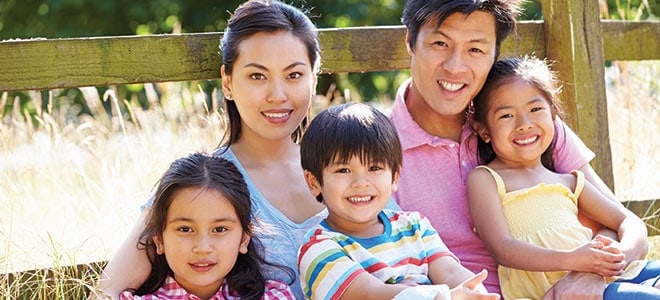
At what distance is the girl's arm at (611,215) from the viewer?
10.8ft

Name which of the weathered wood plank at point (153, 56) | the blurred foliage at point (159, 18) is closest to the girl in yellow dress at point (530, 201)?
the weathered wood plank at point (153, 56)

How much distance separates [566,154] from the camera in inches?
139

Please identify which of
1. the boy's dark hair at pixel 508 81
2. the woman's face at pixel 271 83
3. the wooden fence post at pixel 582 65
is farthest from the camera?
the wooden fence post at pixel 582 65

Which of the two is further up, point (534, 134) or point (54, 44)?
point (54, 44)

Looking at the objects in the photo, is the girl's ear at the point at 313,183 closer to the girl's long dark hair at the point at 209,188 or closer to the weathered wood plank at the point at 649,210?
the girl's long dark hair at the point at 209,188

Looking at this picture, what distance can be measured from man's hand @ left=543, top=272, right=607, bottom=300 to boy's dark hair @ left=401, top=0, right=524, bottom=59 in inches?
33.9

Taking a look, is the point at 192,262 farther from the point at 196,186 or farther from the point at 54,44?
the point at 54,44

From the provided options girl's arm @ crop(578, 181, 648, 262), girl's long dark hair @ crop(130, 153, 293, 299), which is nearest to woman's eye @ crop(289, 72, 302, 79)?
girl's long dark hair @ crop(130, 153, 293, 299)

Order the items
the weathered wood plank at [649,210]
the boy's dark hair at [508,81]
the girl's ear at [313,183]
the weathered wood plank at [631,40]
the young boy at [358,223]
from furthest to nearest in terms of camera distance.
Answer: the weathered wood plank at [631,40] → the weathered wood plank at [649,210] → the boy's dark hair at [508,81] → the girl's ear at [313,183] → the young boy at [358,223]

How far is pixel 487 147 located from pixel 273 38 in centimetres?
85

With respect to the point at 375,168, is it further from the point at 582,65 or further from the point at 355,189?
the point at 582,65

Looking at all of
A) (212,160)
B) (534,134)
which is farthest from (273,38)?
(534,134)

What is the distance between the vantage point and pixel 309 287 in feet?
9.42

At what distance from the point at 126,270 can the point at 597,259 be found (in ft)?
4.69
